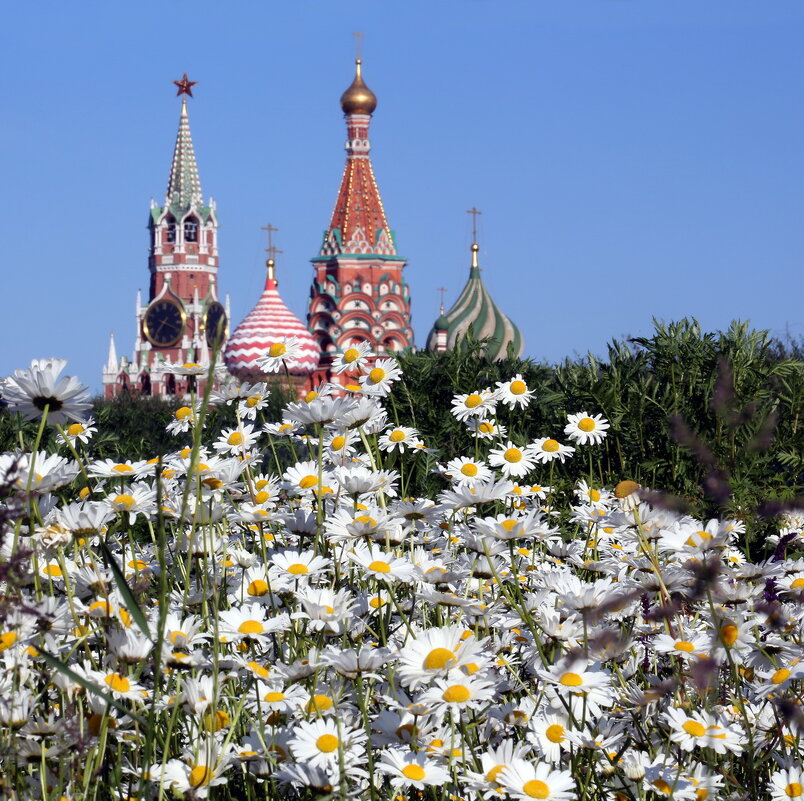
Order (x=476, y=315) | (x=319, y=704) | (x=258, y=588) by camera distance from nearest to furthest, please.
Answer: (x=319, y=704), (x=258, y=588), (x=476, y=315)

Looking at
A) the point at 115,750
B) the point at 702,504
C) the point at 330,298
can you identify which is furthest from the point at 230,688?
the point at 330,298

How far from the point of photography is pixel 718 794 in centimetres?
266

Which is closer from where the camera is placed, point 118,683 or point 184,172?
point 118,683

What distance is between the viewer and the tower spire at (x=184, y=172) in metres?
93.8

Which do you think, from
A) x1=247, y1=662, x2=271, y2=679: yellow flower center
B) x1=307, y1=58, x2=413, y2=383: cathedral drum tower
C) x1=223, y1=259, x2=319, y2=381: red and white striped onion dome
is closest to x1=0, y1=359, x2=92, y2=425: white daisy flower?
x1=247, y1=662, x2=271, y2=679: yellow flower center

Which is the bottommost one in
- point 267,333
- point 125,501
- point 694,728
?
point 694,728

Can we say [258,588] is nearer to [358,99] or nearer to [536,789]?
[536,789]

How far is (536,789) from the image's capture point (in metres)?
2.18

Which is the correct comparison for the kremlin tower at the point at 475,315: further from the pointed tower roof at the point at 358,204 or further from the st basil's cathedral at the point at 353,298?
the pointed tower roof at the point at 358,204

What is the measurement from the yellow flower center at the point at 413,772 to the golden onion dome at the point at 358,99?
244 ft

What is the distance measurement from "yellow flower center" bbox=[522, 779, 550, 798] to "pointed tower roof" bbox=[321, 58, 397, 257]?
229 feet

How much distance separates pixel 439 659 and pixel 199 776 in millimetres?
558

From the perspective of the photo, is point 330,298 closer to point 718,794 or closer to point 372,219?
point 372,219

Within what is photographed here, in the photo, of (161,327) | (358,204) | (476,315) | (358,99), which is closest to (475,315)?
(476,315)
